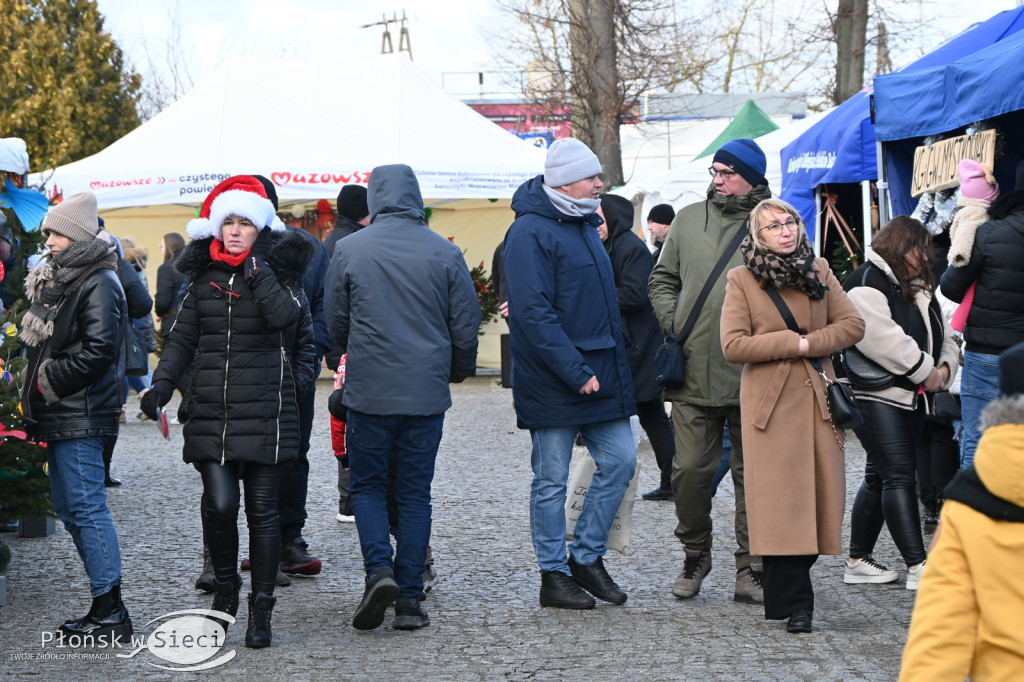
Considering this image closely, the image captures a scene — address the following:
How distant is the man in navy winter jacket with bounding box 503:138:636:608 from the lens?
578 cm

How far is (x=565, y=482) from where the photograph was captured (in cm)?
599

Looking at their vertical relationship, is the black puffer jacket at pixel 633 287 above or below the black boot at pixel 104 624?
above

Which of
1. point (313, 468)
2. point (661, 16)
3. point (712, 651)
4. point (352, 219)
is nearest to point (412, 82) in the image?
point (661, 16)

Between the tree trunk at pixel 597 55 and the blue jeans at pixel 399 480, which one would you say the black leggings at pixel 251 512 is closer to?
the blue jeans at pixel 399 480

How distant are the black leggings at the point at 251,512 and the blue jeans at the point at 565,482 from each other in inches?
46.9

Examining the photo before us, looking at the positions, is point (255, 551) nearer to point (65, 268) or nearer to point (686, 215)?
point (65, 268)

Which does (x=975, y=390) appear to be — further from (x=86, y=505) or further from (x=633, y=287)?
(x=86, y=505)

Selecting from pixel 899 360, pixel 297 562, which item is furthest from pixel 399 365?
pixel 899 360

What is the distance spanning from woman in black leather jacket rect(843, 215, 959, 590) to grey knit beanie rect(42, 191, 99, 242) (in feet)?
11.3

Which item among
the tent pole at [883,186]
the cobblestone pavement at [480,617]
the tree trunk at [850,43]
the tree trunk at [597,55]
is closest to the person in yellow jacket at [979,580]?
the cobblestone pavement at [480,617]

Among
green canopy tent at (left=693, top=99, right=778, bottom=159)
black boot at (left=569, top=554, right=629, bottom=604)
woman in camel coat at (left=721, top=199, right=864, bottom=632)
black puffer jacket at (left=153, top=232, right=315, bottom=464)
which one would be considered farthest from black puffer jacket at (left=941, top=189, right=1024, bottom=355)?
green canopy tent at (left=693, top=99, right=778, bottom=159)

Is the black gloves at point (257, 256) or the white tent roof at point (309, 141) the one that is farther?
the white tent roof at point (309, 141)

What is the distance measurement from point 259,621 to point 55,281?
1.61m

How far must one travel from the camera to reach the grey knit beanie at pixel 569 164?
5.91 m
